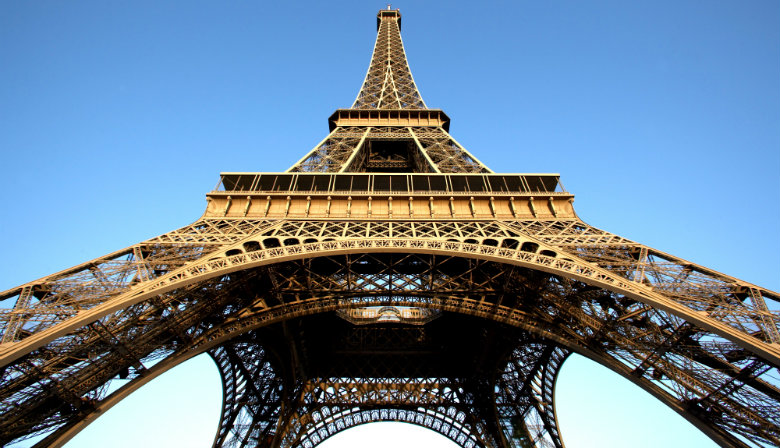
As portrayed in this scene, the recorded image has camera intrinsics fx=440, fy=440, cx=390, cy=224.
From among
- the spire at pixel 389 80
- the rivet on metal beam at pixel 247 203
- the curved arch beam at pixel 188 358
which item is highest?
the spire at pixel 389 80

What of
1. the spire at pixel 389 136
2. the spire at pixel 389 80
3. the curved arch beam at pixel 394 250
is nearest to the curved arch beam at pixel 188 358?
the curved arch beam at pixel 394 250

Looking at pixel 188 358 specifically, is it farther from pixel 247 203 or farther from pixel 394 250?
pixel 394 250

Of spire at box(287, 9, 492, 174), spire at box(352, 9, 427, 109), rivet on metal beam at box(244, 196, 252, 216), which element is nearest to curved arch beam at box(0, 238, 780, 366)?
rivet on metal beam at box(244, 196, 252, 216)

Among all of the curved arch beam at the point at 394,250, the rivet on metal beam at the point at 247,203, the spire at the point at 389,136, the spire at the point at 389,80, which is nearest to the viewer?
the curved arch beam at the point at 394,250

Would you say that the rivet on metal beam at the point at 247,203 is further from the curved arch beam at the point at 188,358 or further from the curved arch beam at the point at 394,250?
the curved arch beam at the point at 188,358

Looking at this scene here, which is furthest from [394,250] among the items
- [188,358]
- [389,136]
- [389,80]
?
[389,80]
